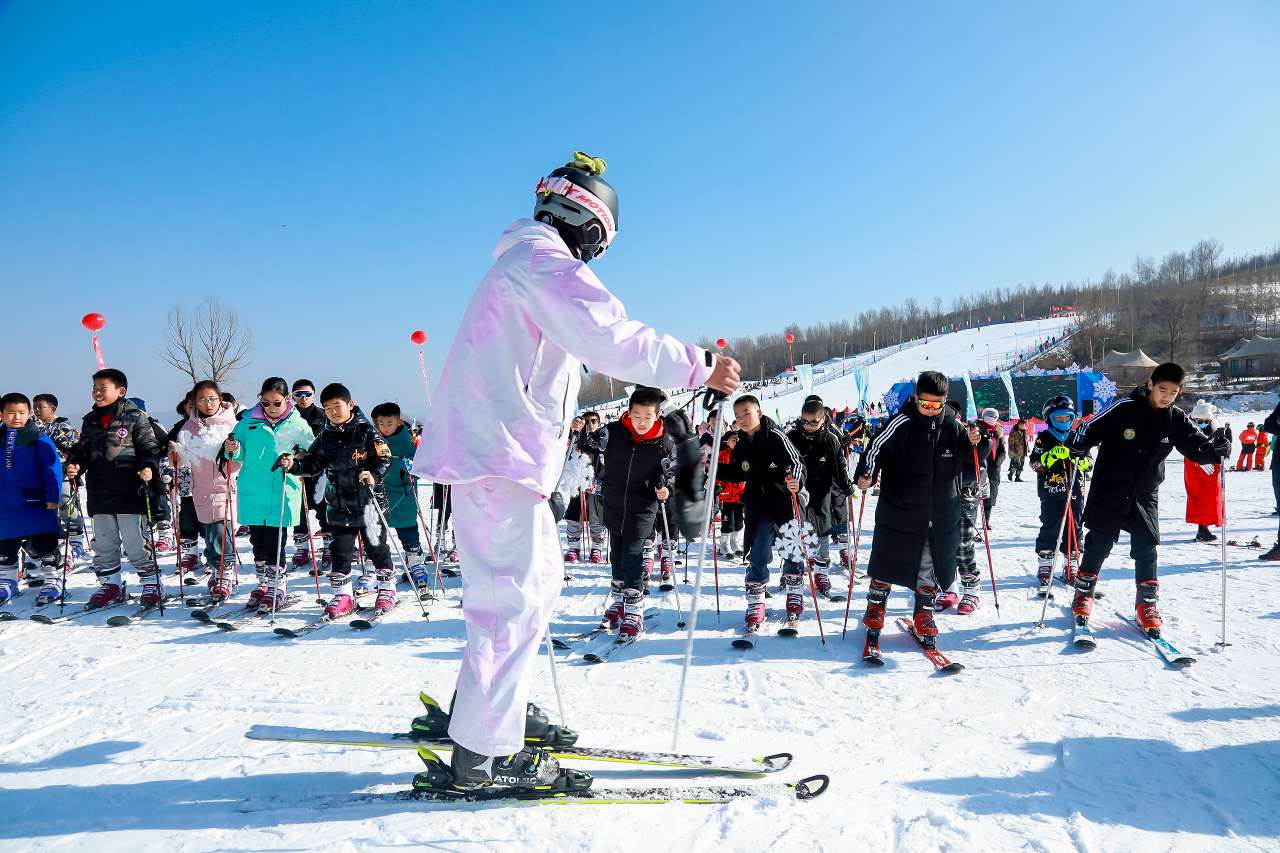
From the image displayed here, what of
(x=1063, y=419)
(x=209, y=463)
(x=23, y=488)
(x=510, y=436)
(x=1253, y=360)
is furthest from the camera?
(x=1253, y=360)

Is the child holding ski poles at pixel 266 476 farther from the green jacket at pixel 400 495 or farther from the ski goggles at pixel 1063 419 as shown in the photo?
the ski goggles at pixel 1063 419

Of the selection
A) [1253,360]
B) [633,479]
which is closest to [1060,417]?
[633,479]

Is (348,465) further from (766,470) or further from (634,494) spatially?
(766,470)

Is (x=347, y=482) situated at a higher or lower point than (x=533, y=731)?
higher

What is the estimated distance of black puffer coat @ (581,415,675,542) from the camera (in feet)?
17.5

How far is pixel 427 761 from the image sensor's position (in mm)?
2559

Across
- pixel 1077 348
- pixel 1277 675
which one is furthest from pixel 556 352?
pixel 1077 348

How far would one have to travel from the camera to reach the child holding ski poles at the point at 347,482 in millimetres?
5625

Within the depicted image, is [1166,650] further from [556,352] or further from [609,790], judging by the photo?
[556,352]

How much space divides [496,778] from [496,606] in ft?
2.28

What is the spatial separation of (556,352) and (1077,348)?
7100cm

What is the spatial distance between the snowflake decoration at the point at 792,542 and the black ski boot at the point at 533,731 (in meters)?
2.98

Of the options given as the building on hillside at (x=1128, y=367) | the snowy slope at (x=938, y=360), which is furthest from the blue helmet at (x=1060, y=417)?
the building on hillside at (x=1128, y=367)

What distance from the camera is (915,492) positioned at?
4.60m
